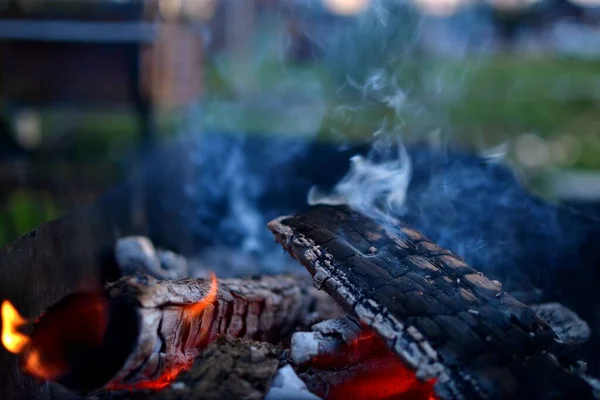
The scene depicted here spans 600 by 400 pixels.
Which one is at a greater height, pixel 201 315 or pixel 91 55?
pixel 91 55

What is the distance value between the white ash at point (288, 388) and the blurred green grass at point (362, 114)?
2.93 m

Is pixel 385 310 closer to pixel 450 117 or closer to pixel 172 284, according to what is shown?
pixel 172 284

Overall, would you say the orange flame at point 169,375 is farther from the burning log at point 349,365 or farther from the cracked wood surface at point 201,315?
the burning log at point 349,365

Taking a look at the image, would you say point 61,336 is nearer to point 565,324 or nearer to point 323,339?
point 323,339

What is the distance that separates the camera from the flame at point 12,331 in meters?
1.54

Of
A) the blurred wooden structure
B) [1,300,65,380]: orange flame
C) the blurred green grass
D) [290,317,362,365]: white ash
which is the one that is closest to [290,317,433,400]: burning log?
[290,317,362,365]: white ash

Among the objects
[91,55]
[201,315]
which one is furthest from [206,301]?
[91,55]

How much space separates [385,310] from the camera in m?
1.52

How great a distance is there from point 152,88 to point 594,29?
12396 millimetres

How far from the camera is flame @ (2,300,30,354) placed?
5.04 feet

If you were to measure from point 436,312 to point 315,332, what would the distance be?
39cm

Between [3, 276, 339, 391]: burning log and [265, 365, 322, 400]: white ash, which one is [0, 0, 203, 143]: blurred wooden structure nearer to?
[3, 276, 339, 391]: burning log

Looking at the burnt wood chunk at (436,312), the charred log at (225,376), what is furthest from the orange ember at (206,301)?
the burnt wood chunk at (436,312)

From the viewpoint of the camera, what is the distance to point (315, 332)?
1727 millimetres
